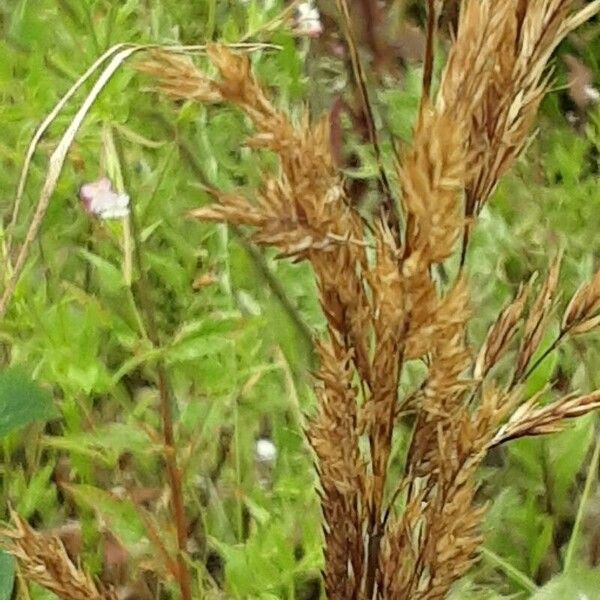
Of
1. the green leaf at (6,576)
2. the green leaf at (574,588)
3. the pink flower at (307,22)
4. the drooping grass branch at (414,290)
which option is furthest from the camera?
the pink flower at (307,22)

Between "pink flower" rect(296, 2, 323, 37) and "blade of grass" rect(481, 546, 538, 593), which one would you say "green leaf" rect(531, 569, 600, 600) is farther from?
"pink flower" rect(296, 2, 323, 37)

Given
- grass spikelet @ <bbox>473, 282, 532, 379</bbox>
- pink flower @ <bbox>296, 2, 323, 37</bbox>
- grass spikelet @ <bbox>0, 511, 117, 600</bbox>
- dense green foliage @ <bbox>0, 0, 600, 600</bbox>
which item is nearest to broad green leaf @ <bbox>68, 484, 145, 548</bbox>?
dense green foliage @ <bbox>0, 0, 600, 600</bbox>

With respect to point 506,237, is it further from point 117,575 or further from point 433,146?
point 433,146

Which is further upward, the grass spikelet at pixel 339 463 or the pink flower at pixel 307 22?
the pink flower at pixel 307 22

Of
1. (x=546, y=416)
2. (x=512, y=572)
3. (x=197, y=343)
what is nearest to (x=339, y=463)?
(x=546, y=416)

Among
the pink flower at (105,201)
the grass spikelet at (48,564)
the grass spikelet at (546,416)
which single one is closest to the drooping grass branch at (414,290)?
the grass spikelet at (546,416)

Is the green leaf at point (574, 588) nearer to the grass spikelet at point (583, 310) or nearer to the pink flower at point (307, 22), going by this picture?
the grass spikelet at point (583, 310)
